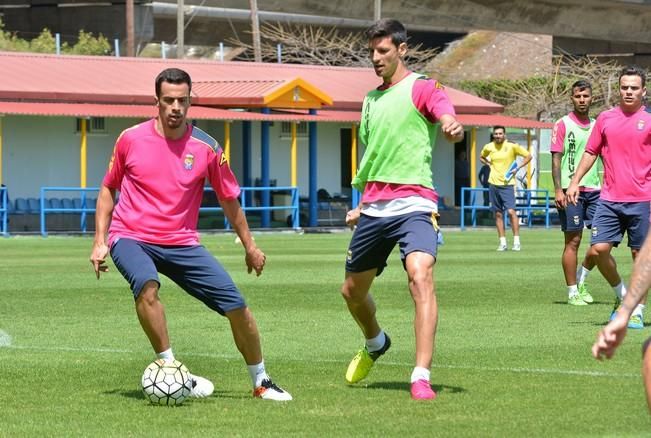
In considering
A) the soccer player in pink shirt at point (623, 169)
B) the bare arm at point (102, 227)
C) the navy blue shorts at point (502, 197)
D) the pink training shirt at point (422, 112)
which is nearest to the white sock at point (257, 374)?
the bare arm at point (102, 227)

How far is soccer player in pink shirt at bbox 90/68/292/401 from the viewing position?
30.2 ft

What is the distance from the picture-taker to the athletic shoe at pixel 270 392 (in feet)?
29.8

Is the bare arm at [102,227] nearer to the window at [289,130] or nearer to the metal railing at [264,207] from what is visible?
the metal railing at [264,207]

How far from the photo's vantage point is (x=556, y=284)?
1892 centimetres

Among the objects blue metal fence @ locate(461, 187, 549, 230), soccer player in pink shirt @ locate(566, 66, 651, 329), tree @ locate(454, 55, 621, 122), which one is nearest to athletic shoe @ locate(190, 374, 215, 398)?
soccer player in pink shirt @ locate(566, 66, 651, 329)

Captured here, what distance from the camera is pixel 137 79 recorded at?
1654 inches

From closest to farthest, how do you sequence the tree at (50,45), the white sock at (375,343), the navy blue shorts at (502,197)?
the white sock at (375,343) → the navy blue shorts at (502,197) → the tree at (50,45)

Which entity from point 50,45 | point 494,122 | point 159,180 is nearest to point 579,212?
point 159,180

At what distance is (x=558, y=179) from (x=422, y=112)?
637 cm

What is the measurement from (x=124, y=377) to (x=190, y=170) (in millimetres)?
1791

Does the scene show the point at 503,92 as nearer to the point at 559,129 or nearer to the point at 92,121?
the point at 92,121

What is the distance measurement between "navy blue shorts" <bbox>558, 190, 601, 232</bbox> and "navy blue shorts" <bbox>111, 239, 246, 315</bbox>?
22.5ft

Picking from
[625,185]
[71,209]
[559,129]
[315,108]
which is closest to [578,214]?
[559,129]

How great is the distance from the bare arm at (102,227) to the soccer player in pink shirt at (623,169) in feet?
17.9
